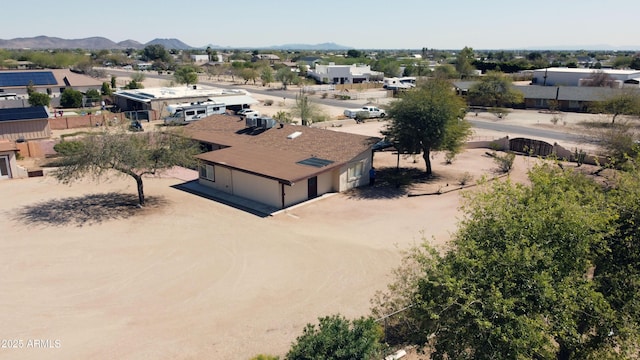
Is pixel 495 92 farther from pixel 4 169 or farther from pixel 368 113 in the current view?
pixel 4 169

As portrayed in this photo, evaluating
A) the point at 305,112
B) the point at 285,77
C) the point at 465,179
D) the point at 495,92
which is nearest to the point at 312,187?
the point at 465,179

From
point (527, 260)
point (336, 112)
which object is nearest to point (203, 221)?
point (527, 260)

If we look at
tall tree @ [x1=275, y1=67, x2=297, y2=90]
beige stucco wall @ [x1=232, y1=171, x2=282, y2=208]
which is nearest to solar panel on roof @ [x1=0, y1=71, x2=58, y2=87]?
tall tree @ [x1=275, y1=67, x2=297, y2=90]

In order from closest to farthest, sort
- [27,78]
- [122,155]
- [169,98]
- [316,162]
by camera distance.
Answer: [122,155]
[316,162]
[169,98]
[27,78]

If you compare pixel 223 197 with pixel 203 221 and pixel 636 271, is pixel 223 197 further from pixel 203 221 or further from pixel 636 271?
pixel 636 271

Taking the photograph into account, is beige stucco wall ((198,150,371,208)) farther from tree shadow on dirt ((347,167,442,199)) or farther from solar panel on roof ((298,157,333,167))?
tree shadow on dirt ((347,167,442,199))

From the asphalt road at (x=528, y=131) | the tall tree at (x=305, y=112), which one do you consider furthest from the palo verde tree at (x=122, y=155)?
the asphalt road at (x=528, y=131)
